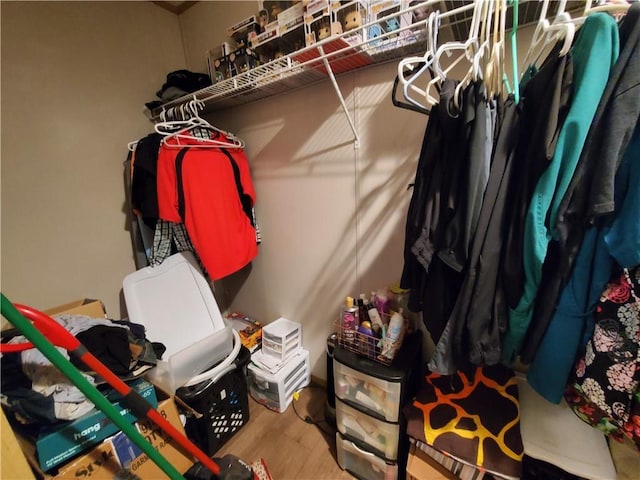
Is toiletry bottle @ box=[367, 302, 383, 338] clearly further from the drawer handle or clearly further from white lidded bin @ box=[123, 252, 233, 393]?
white lidded bin @ box=[123, 252, 233, 393]

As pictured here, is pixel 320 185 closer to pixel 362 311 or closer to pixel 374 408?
pixel 362 311

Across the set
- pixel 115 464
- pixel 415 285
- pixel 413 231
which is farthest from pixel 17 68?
pixel 415 285

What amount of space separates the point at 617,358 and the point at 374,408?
0.80 meters

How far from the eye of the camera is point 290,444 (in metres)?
1.37

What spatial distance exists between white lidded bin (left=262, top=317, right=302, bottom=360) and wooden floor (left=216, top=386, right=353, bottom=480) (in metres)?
0.31

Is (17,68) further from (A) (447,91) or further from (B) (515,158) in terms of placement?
(B) (515,158)

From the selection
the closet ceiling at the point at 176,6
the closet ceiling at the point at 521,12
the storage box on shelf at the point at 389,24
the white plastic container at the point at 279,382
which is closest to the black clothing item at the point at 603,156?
the closet ceiling at the point at 521,12

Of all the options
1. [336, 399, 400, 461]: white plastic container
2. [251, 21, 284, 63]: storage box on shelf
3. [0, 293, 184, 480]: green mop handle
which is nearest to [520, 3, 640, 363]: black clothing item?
[336, 399, 400, 461]: white plastic container

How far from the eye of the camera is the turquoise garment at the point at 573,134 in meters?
0.51

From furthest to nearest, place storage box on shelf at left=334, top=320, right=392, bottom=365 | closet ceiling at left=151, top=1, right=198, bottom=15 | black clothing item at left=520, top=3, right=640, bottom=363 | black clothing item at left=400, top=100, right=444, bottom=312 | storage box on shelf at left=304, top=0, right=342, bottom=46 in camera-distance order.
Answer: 1. closet ceiling at left=151, top=1, right=198, bottom=15
2. storage box on shelf at left=334, top=320, right=392, bottom=365
3. storage box on shelf at left=304, top=0, right=342, bottom=46
4. black clothing item at left=400, top=100, right=444, bottom=312
5. black clothing item at left=520, top=3, right=640, bottom=363

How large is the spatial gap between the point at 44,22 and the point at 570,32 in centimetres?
207

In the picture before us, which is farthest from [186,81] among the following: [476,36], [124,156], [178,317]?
[476,36]

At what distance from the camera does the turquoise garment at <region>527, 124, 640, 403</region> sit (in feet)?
1.75

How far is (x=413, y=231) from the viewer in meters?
0.83
